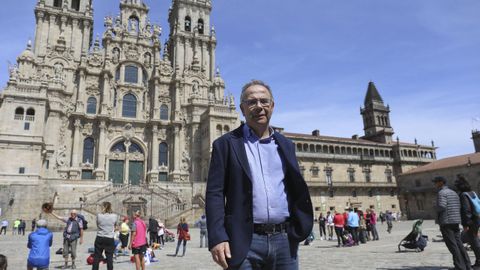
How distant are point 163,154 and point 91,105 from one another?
10.2 metres

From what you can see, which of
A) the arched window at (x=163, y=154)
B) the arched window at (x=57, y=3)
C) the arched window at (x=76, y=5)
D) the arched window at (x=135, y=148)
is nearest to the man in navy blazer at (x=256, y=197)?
the arched window at (x=163, y=154)

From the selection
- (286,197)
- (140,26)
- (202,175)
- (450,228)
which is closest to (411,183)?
(202,175)

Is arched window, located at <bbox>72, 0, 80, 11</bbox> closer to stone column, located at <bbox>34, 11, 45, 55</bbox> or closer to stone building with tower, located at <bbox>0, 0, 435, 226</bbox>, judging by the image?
stone building with tower, located at <bbox>0, 0, 435, 226</bbox>

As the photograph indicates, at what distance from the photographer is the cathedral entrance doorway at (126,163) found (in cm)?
3938

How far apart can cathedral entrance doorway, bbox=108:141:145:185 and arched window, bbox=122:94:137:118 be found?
3611 mm

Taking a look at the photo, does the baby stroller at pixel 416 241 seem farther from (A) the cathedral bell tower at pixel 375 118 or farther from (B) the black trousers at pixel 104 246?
(A) the cathedral bell tower at pixel 375 118

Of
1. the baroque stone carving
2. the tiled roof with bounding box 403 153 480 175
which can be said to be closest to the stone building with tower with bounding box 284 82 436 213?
the tiled roof with bounding box 403 153 480 175

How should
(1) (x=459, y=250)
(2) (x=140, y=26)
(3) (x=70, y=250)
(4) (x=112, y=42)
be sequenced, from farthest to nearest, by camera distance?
(2) (x=140, y=26) → (4) (x=112, y=42) → (3) (x=70, y=250) → (1) (x=459, y=250)

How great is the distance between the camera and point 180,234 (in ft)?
41.5

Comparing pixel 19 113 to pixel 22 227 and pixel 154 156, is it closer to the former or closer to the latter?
pixel 22 227

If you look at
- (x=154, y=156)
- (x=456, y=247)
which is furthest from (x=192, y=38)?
(x=456, y=247)

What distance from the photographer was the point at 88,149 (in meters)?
39.5

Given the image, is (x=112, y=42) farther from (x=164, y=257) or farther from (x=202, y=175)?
(x=164, y=257)

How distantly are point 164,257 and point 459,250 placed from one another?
9.66 meters
